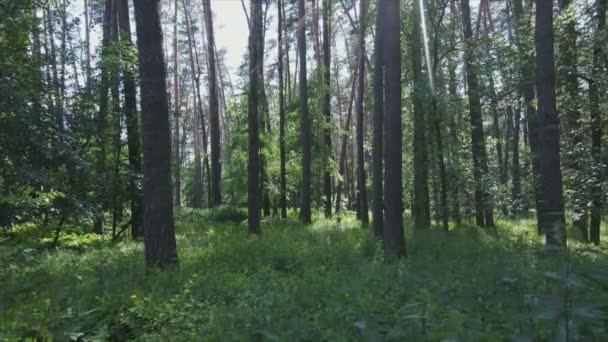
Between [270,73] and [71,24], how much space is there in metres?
19.5

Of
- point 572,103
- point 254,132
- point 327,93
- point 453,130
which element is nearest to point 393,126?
point 254,132

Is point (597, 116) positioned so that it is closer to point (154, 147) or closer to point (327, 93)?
point (327, 93)

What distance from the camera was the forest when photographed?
3.80 meters

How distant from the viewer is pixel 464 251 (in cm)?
944

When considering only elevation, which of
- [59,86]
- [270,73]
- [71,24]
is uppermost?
[270,73]

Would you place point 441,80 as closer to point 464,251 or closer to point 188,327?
point 464,251

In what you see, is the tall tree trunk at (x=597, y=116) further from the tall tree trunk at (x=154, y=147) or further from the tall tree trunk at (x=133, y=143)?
the tall tree trunk at (x=133, y=143)

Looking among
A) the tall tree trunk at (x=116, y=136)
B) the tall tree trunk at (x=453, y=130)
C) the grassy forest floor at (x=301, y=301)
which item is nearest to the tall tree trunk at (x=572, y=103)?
the tall tree trunk at (x=453, y=130)

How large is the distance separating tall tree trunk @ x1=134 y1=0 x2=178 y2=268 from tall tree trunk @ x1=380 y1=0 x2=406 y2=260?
428 cm

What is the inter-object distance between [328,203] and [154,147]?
563 inches

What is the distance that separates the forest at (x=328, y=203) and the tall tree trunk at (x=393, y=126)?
4 cm

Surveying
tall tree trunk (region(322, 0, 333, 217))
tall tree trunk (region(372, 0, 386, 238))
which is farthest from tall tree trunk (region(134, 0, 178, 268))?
tall tree trunk (region(322, 0, 333, 217))

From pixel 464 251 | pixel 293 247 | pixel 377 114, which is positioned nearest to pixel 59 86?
pixel 293 247

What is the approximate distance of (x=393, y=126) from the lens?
29.1 feet
